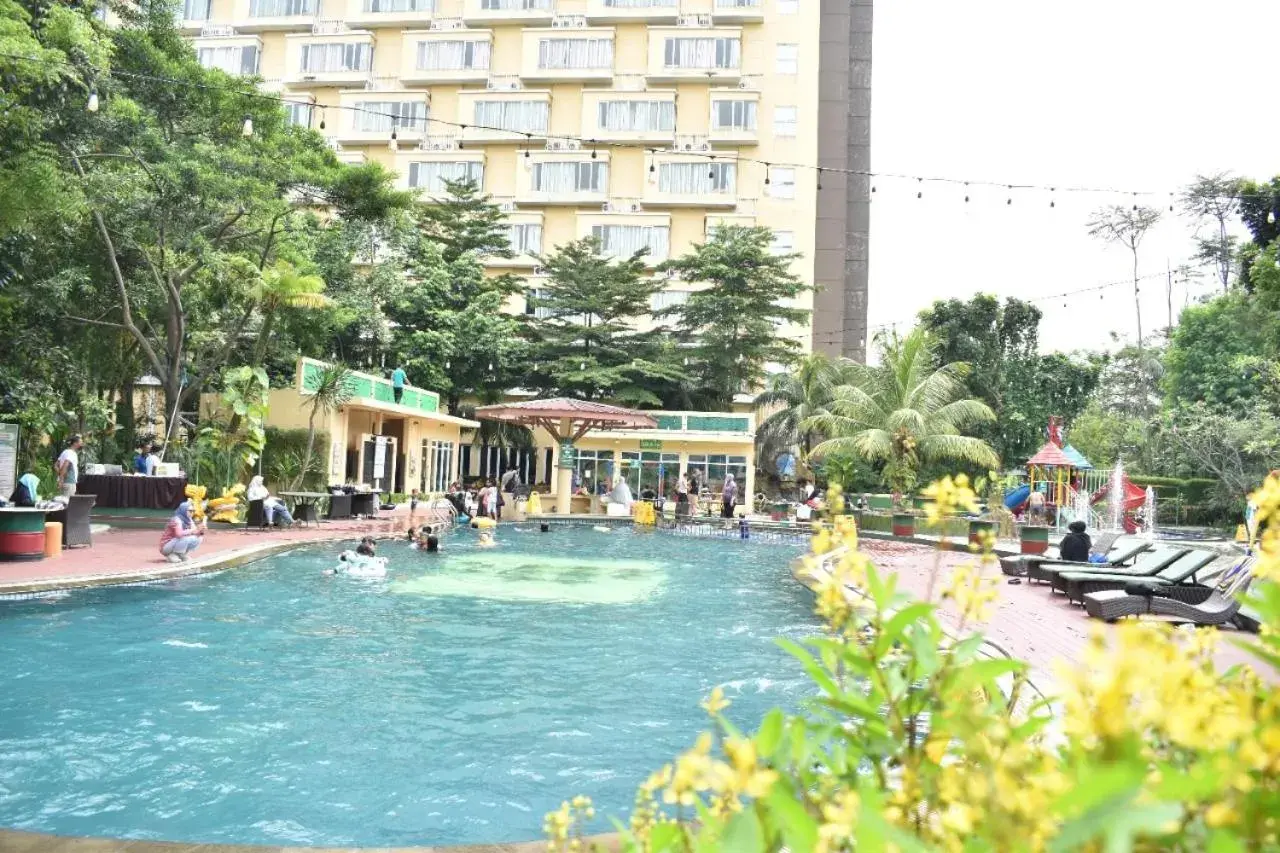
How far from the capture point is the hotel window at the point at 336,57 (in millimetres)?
45594

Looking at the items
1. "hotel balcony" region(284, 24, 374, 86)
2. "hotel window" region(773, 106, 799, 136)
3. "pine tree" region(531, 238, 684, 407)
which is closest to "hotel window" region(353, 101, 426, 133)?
"hotel balcony" region(284, 24, 374, 86)

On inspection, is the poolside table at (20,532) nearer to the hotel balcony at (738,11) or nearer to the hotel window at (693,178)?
the hotel window at (693,178)

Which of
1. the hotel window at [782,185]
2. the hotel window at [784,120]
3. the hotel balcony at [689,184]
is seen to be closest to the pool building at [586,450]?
the hotel balcony at [689,184]

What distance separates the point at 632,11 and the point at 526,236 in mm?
11667

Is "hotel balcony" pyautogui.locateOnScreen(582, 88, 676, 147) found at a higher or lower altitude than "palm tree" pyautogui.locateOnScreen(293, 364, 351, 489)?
higher

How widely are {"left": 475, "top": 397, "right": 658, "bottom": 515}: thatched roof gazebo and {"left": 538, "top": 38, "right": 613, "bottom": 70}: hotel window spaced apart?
21.5 m

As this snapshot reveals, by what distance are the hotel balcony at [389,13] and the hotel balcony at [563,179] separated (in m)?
8.98

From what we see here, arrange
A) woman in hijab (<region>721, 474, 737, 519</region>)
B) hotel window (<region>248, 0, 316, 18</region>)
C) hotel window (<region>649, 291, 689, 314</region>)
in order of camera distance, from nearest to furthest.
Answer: woman in hijab (<region>721, 474, 737, 519</region>) < hotel window (<region>649, 291, 689, 314</region>) < hotel window (<region>248, 0, 316, 18</region>)

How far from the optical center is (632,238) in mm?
42094

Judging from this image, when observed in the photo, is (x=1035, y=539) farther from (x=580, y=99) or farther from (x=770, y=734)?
(x=580, y=99)

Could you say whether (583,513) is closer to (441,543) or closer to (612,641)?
(441,543)

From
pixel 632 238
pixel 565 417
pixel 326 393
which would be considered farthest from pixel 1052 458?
pixel 632 238

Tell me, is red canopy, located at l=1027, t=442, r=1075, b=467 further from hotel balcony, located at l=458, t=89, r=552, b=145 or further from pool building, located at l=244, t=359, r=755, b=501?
hotel balcony, located at l=458, t=89, r=552, b=145

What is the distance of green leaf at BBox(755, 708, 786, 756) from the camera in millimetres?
1558
